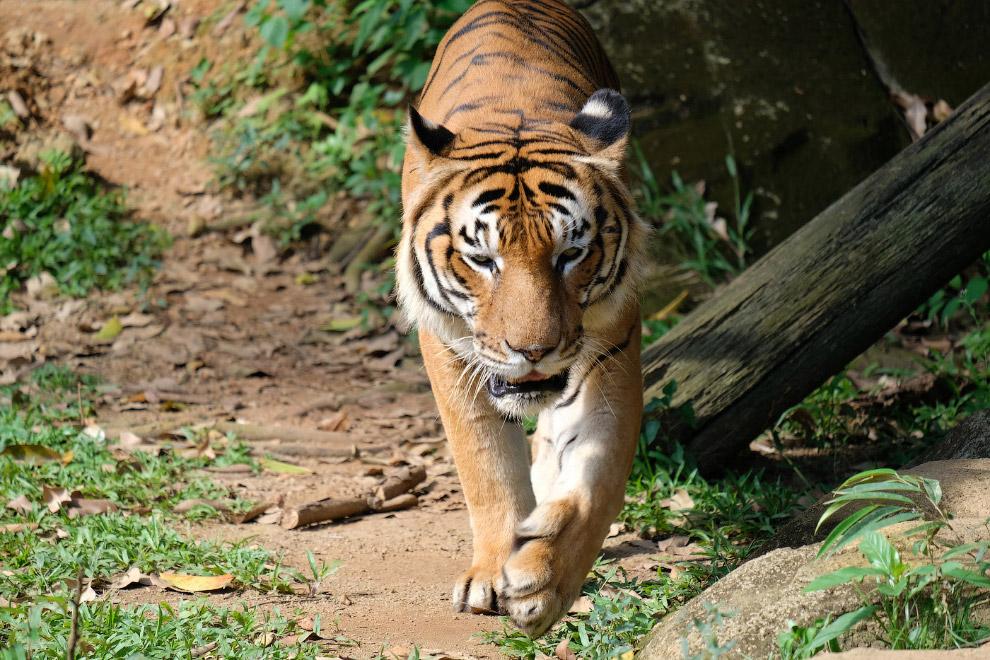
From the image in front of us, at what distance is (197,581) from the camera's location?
2.91 metres

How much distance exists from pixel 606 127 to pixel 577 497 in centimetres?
122

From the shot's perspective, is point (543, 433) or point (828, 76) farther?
point (828, 76)

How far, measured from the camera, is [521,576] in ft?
8.23

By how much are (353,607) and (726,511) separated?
147cm

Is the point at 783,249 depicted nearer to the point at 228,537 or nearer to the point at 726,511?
the point at 726,511

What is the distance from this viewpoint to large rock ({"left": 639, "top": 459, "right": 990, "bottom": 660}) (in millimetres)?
2057

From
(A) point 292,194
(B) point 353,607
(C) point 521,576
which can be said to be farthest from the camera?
(A) point 292,194

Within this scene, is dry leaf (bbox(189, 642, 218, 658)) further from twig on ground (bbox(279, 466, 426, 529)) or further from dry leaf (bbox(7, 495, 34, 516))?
dry leaf (bbox(7, 495, 34, 516))

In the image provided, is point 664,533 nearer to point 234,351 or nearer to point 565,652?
point 565,652

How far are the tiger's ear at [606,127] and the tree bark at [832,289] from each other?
1.17 meters

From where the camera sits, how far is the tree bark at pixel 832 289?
140 inches

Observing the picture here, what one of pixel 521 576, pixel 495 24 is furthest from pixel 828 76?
pixel 521 576

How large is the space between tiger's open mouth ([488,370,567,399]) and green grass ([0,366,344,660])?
2.78 feet

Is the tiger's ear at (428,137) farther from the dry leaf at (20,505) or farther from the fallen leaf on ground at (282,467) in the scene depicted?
the dry leaf at (20,505)
